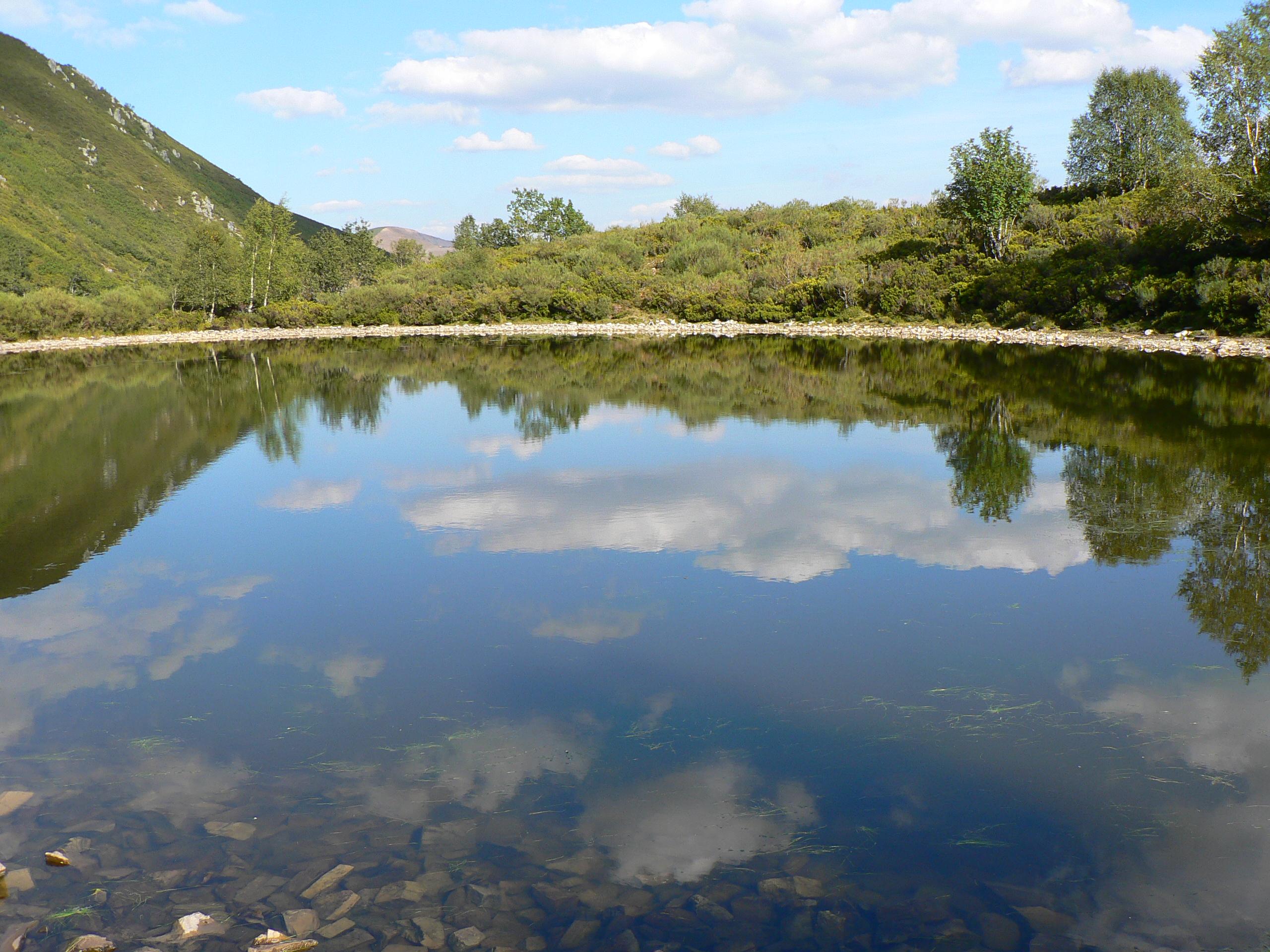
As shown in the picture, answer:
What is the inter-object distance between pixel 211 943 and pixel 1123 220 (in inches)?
1813

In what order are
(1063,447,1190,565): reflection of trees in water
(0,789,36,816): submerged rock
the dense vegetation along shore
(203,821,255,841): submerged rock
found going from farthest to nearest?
the dense vegetation along shore → (1063,447,1190,565): reflection of trees in water → (0,789,36,816): submerged rock → (203,821,255,841): submerged rock

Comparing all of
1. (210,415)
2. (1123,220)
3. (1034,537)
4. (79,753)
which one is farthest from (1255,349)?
(79,753)

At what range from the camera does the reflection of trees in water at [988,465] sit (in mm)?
11648

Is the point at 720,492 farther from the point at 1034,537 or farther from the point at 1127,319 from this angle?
the point at 1127,319

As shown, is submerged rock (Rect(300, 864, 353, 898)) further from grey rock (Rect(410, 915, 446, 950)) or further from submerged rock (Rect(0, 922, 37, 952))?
submerged rock (Rect(0, 922, 37, 952))

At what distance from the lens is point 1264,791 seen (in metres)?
5.04

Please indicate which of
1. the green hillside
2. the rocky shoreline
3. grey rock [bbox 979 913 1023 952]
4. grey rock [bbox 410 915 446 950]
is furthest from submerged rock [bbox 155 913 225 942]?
the green hillside

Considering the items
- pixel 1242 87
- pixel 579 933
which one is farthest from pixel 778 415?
pixel 1242 87

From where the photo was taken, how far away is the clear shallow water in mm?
4371

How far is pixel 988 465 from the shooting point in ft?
45.5

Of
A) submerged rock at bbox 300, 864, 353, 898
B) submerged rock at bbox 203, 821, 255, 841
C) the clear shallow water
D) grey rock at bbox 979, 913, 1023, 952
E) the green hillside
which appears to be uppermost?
the green hillside

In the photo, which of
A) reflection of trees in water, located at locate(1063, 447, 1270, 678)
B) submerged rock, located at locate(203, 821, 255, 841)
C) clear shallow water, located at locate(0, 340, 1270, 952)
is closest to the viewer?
clear shallow water, located at locate(0, 340, 1270, 952)

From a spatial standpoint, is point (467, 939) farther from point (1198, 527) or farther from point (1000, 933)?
point (1198, 527)

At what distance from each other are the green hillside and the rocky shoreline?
12641 mm
